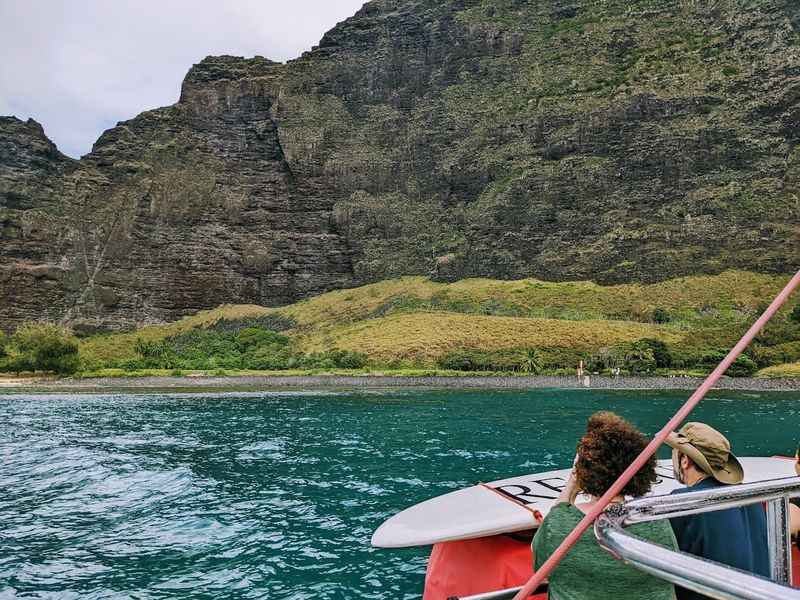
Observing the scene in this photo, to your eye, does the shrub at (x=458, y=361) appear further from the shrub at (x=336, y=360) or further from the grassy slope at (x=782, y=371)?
the grassy slope at (x=782, y=371)

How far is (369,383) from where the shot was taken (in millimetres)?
57906

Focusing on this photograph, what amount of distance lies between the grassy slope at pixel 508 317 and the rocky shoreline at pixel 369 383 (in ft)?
50.4

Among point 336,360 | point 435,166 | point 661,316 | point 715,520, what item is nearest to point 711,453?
point 715,520

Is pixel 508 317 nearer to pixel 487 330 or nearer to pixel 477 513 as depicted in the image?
pixel 487 330

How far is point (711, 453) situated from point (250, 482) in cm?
1265

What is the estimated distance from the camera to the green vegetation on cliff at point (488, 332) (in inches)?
2549

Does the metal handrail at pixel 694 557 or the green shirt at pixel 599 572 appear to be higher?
the metal handrail at pixel 694 557

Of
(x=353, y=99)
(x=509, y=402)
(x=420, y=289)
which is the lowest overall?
(x=509, y=402)

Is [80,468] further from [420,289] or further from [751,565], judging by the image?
[420,289]

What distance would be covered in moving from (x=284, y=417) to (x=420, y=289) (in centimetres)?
7954

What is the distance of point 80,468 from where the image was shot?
1683cm

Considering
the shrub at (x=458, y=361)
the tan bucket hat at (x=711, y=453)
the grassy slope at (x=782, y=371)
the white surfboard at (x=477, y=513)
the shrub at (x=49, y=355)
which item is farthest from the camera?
the shrub at (x=49, y=355)

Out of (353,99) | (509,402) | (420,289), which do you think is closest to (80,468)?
(509,402)

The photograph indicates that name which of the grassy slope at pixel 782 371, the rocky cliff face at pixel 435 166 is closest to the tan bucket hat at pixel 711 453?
the grassy slope at pixel 782 371
